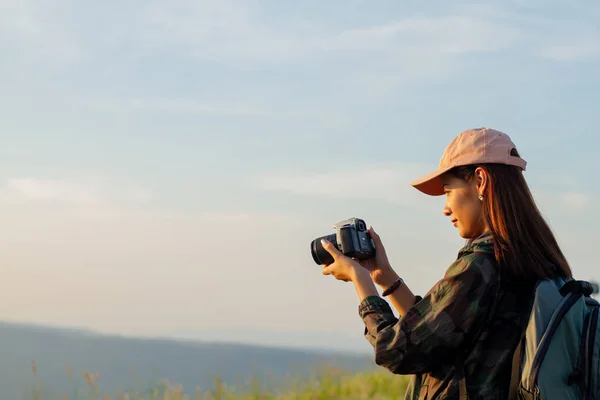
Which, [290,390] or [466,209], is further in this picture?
[290,390]

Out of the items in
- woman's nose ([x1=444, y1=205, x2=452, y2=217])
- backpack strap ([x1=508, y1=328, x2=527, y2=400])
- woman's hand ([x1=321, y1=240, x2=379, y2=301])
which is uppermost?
woman's nose ([x1=444, y1=205, x2=452, y2=217])

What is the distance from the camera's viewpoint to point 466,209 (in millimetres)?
3211

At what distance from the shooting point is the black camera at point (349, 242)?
368cm

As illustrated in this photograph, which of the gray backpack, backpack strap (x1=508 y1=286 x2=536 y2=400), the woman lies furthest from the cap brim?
backpack strap (x1=508 y1=286 x2=536 y2=400)

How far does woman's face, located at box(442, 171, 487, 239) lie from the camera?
320 cm

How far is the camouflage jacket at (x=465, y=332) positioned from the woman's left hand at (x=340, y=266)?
426 mm

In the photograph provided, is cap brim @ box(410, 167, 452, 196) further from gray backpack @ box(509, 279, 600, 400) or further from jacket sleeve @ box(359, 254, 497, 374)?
gray backpack @ box(509, 279, 600, 400)

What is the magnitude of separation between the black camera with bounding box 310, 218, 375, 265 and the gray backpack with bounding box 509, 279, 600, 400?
0.92m

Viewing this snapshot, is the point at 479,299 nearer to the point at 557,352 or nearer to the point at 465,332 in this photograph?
the point at 465,332

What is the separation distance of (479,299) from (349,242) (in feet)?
2.68

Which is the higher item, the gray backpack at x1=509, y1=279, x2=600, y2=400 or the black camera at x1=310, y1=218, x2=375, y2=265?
the black camera at x1=310, y1=218, x2=375, y2=265

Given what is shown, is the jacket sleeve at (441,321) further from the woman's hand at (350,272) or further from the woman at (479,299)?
the woman's hand at (350,272)

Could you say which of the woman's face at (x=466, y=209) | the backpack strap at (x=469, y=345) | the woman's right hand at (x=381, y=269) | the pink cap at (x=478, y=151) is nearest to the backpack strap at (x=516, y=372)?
the backpack strap at (x=469, y=345)

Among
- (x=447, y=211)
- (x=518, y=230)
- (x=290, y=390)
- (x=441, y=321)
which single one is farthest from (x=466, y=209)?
(x=290, y=390)
